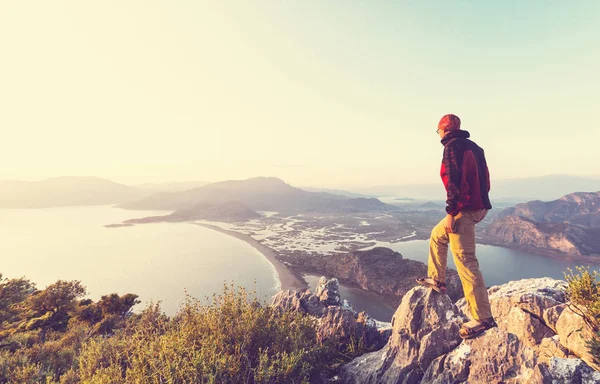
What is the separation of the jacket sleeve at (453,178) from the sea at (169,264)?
118ft

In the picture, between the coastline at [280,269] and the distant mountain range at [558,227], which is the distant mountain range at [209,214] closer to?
the coastline at [280,269]

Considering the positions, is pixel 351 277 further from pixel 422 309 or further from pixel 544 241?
pixel 544 241

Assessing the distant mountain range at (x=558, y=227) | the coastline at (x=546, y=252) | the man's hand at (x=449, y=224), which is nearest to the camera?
the man's hand at (x=449, y=224)

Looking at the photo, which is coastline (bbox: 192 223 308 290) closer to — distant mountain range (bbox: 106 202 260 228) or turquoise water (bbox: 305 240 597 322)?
turquoise water (bbox: 305 240 597 322)

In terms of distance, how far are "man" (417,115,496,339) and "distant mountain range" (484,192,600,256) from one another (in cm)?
11613

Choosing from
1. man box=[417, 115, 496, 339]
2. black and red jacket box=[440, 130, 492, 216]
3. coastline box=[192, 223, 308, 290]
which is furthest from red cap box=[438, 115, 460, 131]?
coastline box=[192, 223, 308, 290]

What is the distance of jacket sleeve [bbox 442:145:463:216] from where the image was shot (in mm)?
4887

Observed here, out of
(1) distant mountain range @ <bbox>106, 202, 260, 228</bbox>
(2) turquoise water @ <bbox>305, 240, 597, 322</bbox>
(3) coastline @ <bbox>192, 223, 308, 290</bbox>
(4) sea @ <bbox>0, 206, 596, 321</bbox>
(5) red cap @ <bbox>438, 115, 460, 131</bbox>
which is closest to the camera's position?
(5) red cap @ <bbox>438, 115, 460, 131</bbox>

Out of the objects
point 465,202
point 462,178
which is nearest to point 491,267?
point 465,202

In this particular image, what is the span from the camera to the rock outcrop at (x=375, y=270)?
156ft

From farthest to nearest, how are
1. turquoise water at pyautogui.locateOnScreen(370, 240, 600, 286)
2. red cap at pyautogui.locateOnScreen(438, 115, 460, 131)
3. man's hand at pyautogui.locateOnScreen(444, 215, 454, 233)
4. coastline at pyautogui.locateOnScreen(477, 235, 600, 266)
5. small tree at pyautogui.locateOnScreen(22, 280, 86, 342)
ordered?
coastline at pyautogui.locateOnScreen(477, 235, 600, 266) → turquoise water at pyautogui.locateOnScreen(370, 240, 600, 286) → small tree at pyautogui.locateOnScreen(22, 280, 86, 342) → red cap at pyautogui.locateOnScreen(438, 115, 460, 131) → man's hand at pyautogui.locateOnScreen(444, 215, 454, 233)

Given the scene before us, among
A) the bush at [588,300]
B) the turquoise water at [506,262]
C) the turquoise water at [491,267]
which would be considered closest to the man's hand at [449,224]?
the bush at [588,300]

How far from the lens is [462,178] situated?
489 cm

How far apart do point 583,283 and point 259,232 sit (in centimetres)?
11052
